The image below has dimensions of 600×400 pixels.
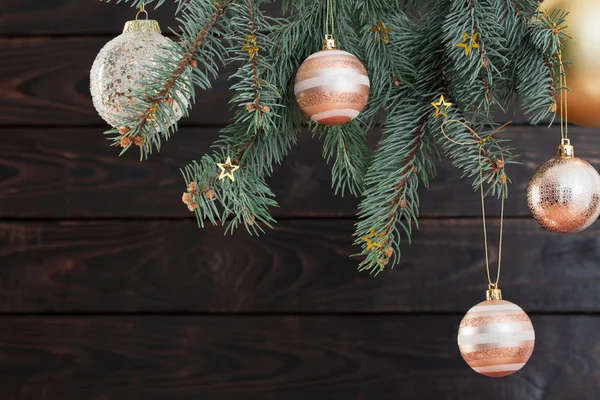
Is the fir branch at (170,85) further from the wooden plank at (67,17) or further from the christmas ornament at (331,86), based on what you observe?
the wooden plank at (67,17)

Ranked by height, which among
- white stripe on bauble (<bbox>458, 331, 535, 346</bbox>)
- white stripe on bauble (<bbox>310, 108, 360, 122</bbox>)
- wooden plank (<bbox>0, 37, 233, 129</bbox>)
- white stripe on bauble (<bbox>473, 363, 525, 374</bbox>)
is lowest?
white stripe on bauble (<bbox>473, 363, 525, 374</bbox>)

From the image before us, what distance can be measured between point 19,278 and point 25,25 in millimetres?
386

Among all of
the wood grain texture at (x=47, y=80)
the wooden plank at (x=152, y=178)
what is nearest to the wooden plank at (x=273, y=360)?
the wooden plank at (x=152, y=178)

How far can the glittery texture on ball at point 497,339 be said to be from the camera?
0.58 m

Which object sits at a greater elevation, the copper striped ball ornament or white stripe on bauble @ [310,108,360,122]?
the copper striped ball ornament

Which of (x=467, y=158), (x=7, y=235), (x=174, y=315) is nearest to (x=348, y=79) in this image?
(x=467, y=158)

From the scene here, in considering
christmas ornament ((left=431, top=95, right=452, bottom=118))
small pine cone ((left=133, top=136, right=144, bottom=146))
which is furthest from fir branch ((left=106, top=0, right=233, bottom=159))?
christmas ornament ((left=431, top=95, right=452, bottom=118))

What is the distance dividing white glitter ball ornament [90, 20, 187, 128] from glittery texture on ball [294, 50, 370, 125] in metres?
0.11

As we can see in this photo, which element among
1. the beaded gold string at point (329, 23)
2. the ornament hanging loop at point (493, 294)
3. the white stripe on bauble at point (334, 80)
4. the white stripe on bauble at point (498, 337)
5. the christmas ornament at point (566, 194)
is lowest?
the white stripe on bauble at point (498, 337)

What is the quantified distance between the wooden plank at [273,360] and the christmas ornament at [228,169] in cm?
63

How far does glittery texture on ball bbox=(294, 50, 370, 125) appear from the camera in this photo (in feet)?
1.79

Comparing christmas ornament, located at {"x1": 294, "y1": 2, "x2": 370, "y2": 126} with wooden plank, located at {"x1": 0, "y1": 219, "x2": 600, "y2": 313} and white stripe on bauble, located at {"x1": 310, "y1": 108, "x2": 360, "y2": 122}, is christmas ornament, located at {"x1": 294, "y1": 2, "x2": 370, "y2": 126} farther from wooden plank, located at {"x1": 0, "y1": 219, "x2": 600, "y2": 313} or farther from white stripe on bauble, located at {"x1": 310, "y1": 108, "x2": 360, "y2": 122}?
wooden plank, located at {"x1": 0, "y1": 219, "x2": 600, "y2": 313}

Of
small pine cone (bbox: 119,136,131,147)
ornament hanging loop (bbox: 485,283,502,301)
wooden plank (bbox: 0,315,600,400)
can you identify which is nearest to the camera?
small pine cone (bbox: 119,136,131,147)

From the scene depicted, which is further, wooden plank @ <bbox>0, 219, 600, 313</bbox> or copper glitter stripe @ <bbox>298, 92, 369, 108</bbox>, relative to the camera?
wooden plank @ <bbox>0, 219, 600, 313</bbox>
